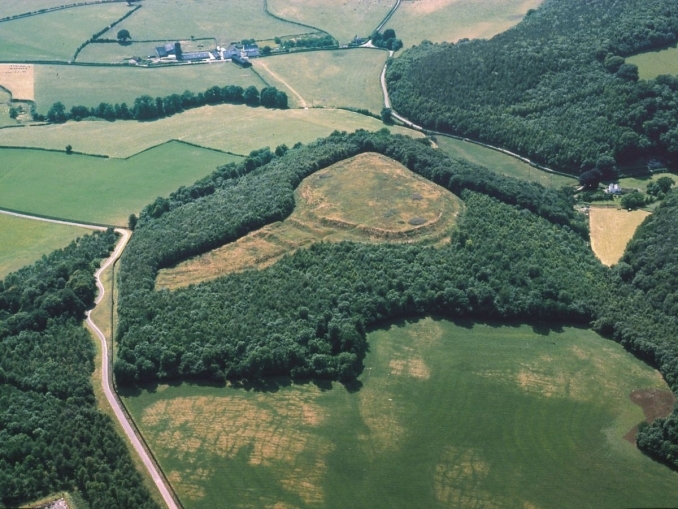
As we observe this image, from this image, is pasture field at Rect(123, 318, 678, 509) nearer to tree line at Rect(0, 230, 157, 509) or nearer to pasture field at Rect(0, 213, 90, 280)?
tree line at Rect(0, 230, 157, 509)

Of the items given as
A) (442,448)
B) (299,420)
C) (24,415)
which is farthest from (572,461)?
(24,415)

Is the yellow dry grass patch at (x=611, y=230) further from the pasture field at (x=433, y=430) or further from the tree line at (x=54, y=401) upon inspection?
the tree line at (x=54, y=401)

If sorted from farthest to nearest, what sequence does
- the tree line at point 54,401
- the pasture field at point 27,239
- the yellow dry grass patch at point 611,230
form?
the pasture field at point 27,239 < the yellow dry grass patch at point 611,230 < the tree line at point 54,401

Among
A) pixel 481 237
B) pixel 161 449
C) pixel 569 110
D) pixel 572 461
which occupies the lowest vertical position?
pixel 161 449

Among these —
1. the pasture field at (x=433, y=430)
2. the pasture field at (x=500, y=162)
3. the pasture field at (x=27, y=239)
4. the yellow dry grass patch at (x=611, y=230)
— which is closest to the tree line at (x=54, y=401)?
the pasture field at (x=27, y=239)

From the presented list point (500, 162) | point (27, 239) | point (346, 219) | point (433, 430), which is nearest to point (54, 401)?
point (433, 430)

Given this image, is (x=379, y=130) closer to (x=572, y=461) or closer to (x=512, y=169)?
(x=512, y=169)

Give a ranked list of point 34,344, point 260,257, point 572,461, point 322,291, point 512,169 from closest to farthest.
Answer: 1. point 572,461
2. point 34,344
3. point 322,291
4. point 260,257
5. point 512,169
